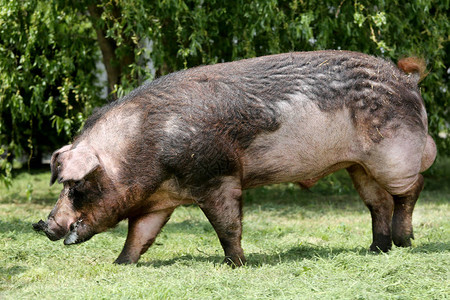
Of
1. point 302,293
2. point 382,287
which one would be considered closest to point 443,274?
point 382,287

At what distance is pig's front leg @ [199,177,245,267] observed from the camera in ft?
16.7

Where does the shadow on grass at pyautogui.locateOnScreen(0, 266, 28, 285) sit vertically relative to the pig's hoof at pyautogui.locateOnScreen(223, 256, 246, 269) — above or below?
above

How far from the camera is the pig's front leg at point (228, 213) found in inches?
201

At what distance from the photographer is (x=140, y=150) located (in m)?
5.06

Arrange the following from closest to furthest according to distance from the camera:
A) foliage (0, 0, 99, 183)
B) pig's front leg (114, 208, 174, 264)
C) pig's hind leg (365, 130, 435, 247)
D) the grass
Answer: the grass < pig's hind leg (365, 130, 435, 247) < pig's front leg (114, 208, 174, 264) < foliage (0, 0, 99, 183)

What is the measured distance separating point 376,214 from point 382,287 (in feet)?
5.93

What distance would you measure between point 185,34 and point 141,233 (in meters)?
3.65

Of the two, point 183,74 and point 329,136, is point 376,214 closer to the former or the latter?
point 329,136

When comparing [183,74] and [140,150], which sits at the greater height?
[183,74]

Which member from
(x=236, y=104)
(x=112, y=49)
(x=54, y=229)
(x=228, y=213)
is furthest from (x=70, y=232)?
(x=112, y=49)

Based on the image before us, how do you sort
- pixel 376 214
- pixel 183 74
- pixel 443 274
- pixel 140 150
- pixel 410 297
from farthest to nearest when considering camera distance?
pixel 376 214
pixel 183 74
pixel 140 150
pixel 443 274
pixel 410 297

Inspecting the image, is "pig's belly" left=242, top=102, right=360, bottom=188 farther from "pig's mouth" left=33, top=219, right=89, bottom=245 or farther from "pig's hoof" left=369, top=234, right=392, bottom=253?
"pig's mouth" left=33, top=219, right=89, bottom=245

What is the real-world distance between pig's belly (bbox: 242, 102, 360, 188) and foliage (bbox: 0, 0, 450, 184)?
2.73m

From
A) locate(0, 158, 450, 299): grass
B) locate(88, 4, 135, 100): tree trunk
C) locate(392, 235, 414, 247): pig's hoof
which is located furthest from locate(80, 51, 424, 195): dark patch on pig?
locate(88, 4, 135, 100): tree trunk
